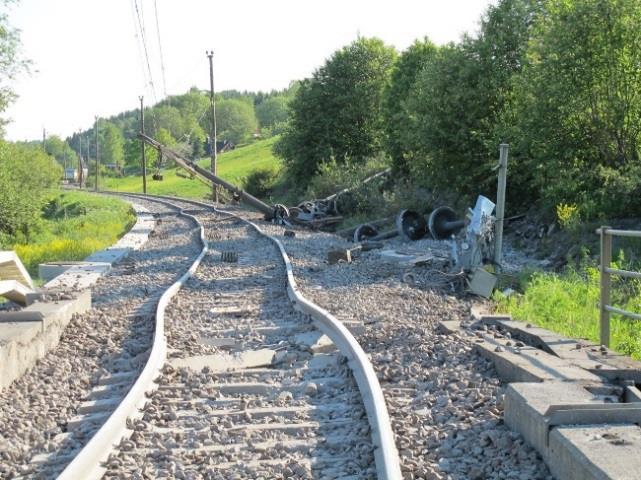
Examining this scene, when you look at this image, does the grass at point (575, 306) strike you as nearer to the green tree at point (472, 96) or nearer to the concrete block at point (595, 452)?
the concrete block at point (595, 452)

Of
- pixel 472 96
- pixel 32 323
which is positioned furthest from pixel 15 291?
pixel 472 96

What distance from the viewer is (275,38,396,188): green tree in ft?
148

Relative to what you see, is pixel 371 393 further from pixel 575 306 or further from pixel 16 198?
pixel 16 198

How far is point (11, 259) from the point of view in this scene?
1134cm

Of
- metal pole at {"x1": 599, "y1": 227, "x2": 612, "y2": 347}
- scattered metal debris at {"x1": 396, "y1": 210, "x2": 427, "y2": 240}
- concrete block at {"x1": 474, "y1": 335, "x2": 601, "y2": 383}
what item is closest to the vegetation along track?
concrete block at {"x1": 474, "y1": 335, "x2": 601, "y2": 383}

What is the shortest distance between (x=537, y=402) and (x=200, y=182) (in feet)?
304

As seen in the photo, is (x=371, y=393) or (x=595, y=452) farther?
(x=371, y=393)

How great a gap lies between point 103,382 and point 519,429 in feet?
12.1

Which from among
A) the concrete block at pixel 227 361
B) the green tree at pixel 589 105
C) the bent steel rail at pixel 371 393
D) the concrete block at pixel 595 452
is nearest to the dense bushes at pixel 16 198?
the green tree at pixel 589 105

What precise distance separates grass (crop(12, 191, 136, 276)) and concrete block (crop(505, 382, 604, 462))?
23044 mm

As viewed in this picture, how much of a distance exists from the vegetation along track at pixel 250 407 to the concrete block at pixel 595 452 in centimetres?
86

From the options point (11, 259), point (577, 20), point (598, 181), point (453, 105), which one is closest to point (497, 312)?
point (11, 259)

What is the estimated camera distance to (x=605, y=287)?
749cm

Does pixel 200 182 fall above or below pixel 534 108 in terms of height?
below
